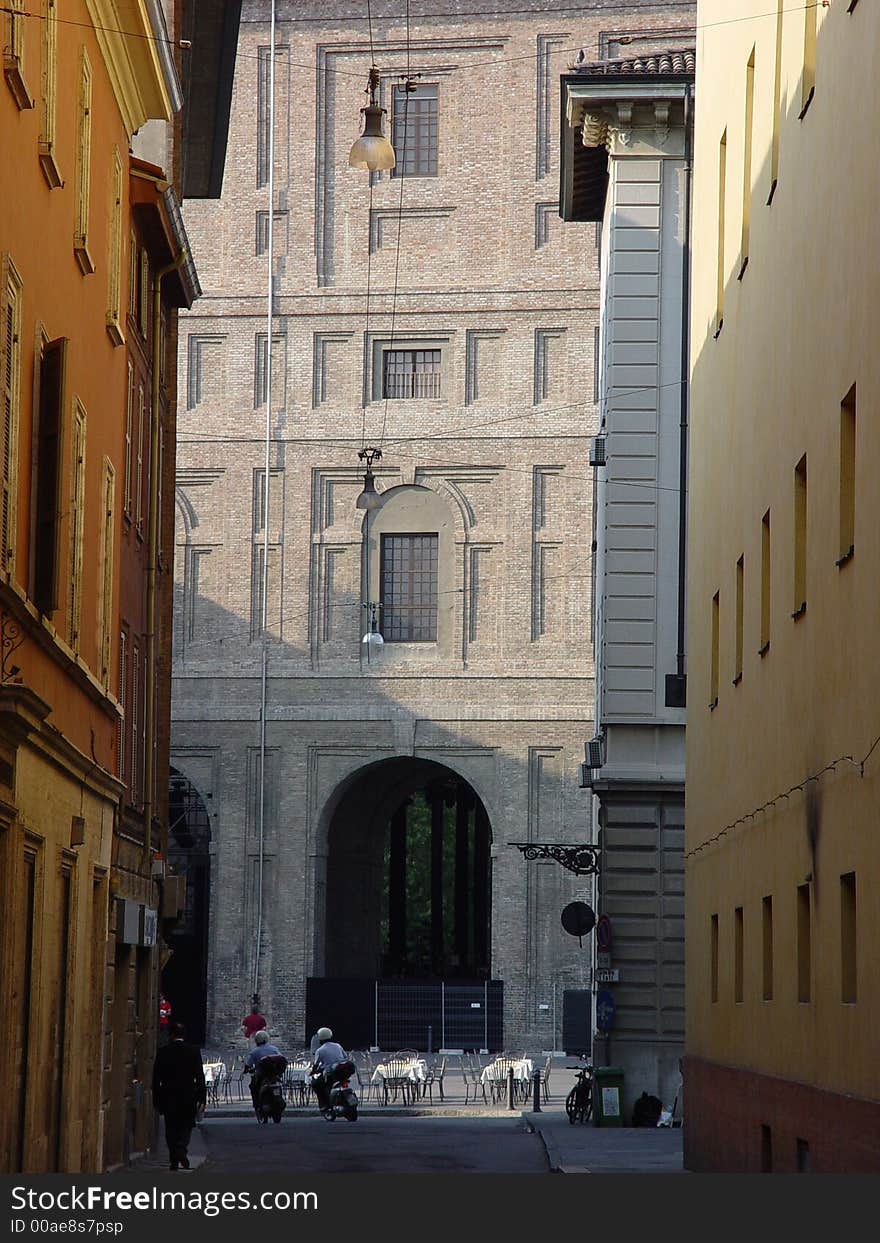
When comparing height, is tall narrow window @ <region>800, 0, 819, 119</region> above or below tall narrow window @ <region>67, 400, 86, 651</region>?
above

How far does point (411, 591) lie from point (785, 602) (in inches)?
1210

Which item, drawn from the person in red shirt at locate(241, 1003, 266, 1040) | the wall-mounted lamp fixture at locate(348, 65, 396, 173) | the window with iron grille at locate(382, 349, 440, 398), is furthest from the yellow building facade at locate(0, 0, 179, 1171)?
the window with iron grille at locate(382, 349, 440, 398)

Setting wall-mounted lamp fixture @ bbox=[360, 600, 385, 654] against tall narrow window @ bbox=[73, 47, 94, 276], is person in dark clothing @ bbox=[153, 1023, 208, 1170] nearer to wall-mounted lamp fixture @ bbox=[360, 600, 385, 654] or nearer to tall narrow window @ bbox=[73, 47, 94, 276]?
tall narrow window @ bbox=[73, 47, 94, 276]

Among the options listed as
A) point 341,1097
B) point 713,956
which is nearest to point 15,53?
point 713,956

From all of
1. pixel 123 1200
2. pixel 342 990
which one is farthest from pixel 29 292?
pixel 342 990

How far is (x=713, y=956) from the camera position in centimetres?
1844

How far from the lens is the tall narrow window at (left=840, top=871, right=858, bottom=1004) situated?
11.8 meters

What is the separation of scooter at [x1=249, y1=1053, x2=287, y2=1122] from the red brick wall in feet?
31.1

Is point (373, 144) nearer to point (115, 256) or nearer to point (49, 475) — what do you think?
point (115, 256)

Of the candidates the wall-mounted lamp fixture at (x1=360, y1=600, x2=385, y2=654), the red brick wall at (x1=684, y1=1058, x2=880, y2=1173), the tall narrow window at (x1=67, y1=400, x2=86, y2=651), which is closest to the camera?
the red brick wall at (x1=684, y1=1058, x2=880, y2=1173)

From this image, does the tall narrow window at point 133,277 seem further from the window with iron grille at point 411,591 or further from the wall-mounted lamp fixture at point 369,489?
the window with iron grille at point 411,591

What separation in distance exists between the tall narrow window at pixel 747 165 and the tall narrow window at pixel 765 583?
247 centimetres

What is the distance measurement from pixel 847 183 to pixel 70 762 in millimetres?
6247

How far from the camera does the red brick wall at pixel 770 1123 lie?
36.4 ft
